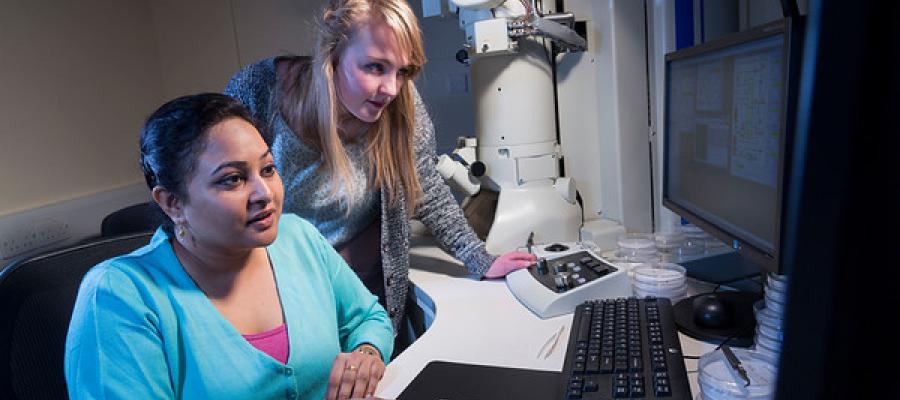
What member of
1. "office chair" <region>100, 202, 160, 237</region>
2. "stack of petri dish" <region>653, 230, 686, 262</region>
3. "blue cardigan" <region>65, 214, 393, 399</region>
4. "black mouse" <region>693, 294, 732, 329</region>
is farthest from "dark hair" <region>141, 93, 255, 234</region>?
"stack of petri dish" <region>653, 230, 686, 262</region>

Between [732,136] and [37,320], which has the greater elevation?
[732,136]

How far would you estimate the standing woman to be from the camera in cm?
134

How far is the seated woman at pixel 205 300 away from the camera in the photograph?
0.91 metres

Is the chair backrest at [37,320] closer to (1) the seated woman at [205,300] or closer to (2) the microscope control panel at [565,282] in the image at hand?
(1) the seated woman at [205,300]

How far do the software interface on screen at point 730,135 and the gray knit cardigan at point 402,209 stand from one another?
1.61ft

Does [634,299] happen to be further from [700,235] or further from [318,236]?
[318,236]

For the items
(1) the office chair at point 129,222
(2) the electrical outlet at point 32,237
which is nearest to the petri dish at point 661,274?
(1) the office chair at point 129,222

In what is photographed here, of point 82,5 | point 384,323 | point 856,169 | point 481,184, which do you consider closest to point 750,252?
point 384,323

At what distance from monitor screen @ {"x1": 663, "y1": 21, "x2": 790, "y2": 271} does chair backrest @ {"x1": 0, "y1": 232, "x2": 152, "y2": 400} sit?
1.10 metres

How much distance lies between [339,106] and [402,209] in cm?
28

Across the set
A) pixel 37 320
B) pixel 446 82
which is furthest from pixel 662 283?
pixel 446 82

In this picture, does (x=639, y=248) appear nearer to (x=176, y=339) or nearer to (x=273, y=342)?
(x=273, y=342)

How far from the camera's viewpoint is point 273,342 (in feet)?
3.44

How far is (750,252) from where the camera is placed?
917 mm
